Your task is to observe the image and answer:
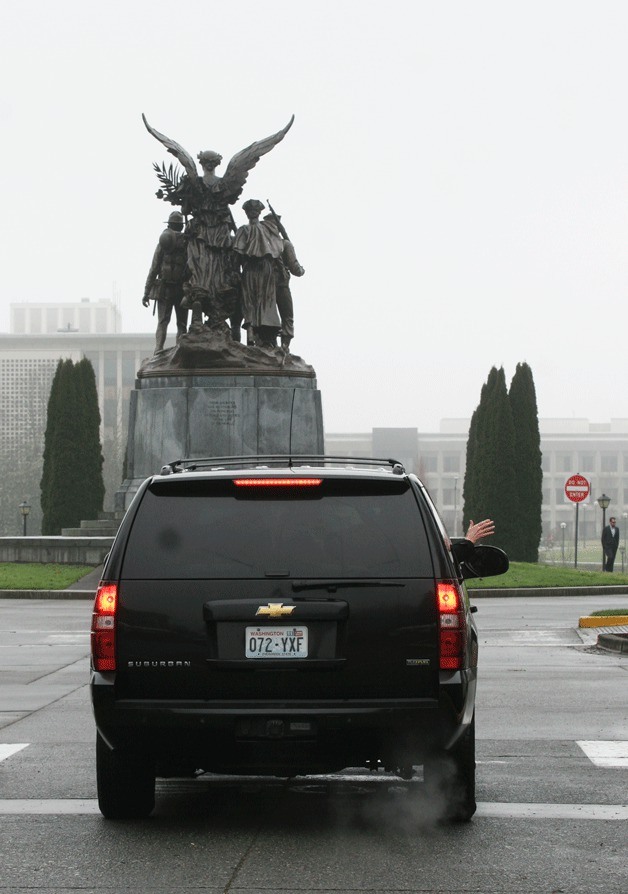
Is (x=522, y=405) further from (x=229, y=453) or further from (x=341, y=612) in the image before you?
(x=341, y=612)

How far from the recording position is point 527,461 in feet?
176

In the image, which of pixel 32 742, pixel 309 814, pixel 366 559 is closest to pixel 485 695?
pixel 32 742

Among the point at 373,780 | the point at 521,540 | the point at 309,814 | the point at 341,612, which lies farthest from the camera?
the point at 521,540

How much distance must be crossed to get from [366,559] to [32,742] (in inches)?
173

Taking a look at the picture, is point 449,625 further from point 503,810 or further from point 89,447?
point 89,447

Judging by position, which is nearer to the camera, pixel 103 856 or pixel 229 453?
pixel 103 856

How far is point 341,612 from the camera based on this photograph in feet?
23.6

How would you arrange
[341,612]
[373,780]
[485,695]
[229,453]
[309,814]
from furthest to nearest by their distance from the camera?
[229,453] → [485,695] → [373,780] → [309,814] → [341,612]

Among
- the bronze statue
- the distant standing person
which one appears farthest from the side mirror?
the distant standing person

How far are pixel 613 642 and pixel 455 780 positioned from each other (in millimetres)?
11250

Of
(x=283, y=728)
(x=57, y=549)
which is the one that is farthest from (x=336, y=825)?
(x=57, y=549)

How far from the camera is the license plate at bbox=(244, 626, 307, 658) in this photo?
721cm

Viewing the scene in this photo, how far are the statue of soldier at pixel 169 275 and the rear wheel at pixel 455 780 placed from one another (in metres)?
29.4

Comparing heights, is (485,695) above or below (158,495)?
below
